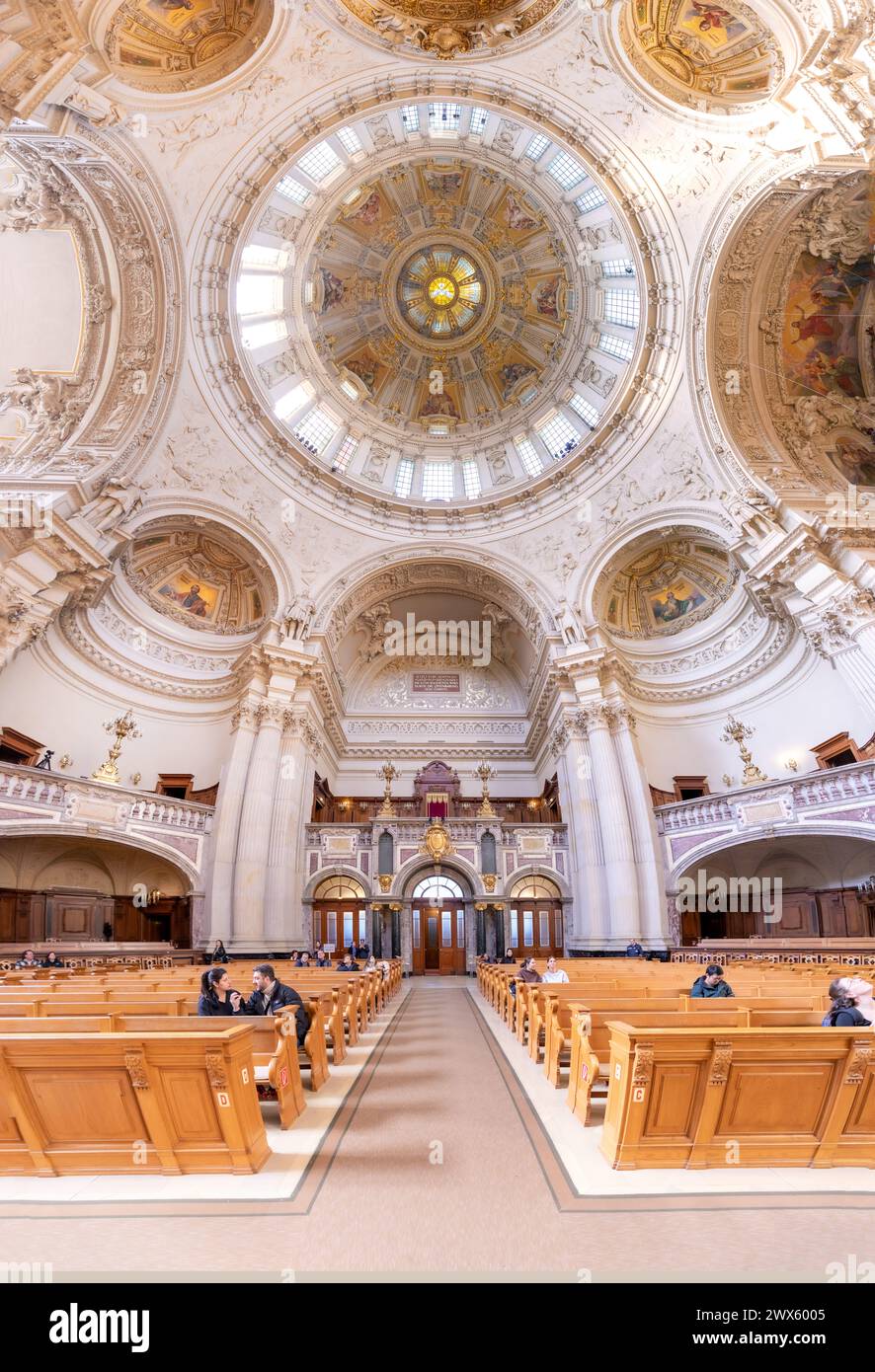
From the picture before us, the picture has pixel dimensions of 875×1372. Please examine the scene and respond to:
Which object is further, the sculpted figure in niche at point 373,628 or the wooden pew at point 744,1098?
the sculpted figure in niche at point 373,628

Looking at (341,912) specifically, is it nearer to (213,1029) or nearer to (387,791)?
(387,791)

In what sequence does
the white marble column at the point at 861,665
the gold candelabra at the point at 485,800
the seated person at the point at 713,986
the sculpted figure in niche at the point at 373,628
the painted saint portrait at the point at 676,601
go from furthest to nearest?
1. the sculpted figure in niche at the point at 373,628
2. the gold candelabra at the point at 485,800
3. the painted saint portrait at the point at 676,601
4. the white marble column at the point at 861,665
5. the seated person at the point at 713,986

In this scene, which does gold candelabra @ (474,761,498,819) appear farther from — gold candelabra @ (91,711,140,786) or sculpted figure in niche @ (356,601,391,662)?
gold candelabra @ (91,711,140,786)

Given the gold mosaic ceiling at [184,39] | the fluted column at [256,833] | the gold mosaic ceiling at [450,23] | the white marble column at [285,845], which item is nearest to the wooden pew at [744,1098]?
the fluted column at [256,833]

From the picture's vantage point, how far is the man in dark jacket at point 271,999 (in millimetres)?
6504

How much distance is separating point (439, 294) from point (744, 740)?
939 inches

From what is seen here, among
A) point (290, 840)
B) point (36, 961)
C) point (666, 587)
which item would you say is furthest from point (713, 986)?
point (666, 587)

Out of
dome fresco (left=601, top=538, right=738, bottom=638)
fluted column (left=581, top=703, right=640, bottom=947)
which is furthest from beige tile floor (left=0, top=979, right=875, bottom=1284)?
dome fresco (left=601, top=538, right=738, bottom=638)

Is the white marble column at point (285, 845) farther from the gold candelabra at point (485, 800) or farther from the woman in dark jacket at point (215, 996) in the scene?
the woman in dark jacket at point (215, 996)

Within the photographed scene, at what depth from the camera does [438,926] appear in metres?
27.0

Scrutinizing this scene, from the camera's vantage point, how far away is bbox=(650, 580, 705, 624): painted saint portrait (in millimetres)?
27516

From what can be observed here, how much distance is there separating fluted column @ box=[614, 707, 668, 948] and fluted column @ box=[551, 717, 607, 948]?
1.28 m

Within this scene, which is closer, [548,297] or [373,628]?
[548,297]
